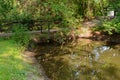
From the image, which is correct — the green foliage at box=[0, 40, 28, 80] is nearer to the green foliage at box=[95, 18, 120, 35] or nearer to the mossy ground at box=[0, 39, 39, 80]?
the mossy ground at box=[0, 39, 39, 80]

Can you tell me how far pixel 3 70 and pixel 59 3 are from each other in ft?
28.3

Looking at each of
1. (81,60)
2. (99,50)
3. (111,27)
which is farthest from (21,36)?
(111,27)

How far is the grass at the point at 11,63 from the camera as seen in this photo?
11505 mm

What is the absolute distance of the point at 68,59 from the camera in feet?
53.2

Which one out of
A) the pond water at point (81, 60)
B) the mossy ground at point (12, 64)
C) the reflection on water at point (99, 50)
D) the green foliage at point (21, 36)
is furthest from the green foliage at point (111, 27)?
the mossy ground at point (12, 64)

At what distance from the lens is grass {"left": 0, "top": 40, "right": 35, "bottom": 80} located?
1150cm

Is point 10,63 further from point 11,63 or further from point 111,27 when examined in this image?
point 111,27

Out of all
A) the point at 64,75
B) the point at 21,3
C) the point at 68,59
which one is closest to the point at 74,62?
the point at 68,59

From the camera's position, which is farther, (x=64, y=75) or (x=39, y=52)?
(x=39, y=52)

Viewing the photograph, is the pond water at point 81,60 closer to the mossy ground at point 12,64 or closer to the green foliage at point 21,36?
the green foliage at point 21,36

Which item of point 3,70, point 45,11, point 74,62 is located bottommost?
point 74,62

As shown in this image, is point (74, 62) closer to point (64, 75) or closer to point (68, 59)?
point (68, 59)

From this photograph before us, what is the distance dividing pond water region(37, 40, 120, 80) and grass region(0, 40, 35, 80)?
1445mm

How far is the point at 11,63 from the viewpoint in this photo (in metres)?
13.2
